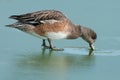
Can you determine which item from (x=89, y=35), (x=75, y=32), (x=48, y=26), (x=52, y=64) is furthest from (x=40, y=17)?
(x=52, y=64)

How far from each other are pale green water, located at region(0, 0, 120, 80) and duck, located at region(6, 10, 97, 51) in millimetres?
165

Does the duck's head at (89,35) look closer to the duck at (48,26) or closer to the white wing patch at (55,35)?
A: the duck at (48,26)

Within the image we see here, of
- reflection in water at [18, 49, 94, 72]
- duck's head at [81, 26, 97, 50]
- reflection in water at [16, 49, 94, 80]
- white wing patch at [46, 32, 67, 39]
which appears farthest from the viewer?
duck's head at [81, 26, 97, 50]

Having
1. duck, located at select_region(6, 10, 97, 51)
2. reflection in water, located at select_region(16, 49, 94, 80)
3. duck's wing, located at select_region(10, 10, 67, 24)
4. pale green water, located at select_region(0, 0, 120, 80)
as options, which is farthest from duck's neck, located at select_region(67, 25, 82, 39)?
reflection in water, located at select_region(16, 49, 94, 80)

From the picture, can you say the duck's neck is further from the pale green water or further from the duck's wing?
the duck's wing

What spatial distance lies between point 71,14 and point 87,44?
4.85 ft

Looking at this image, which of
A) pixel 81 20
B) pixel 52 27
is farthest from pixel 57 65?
pixel 81 20

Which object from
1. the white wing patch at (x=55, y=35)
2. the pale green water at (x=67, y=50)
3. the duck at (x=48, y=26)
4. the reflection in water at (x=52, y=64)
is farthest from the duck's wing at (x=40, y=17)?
the reflection in water at (x=52, y=64)

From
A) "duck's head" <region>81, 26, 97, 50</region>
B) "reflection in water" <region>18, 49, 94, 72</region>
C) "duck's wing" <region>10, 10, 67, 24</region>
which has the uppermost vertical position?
"duck's wing" <region>10, 10, 67, 24</region>

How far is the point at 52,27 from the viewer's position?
9.45 metres

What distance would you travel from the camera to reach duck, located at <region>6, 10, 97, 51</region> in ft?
30.9

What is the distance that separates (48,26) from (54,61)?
1153 millimetres

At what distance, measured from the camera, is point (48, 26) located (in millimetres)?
9453

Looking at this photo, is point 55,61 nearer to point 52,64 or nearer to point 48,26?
point 52,64
